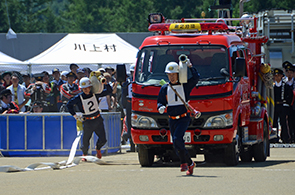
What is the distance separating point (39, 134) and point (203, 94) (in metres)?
5.65

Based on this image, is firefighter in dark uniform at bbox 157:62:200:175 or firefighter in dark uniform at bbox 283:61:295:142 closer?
firefighter in dark uniform at bbox 157:62:200:175

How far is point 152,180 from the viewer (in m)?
9.86

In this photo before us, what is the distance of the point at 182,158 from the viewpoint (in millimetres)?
Result: 10680

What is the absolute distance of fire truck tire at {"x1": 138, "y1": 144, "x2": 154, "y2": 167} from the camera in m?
12.3

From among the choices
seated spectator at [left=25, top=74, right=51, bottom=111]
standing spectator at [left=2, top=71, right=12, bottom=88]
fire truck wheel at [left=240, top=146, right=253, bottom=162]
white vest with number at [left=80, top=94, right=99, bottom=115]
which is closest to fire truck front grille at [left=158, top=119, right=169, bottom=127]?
white vest with number at [left=80, top=94, right=99, bottom=115]

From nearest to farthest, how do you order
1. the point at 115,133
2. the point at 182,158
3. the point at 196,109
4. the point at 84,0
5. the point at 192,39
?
1. the point at 182,158
2. the point at 196,109
3. the point at 192,39
4. the point at 115,133
5. the point at 84,0

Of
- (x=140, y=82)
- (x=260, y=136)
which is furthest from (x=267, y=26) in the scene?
(x=140, y=82)

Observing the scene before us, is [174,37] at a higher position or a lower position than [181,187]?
higher

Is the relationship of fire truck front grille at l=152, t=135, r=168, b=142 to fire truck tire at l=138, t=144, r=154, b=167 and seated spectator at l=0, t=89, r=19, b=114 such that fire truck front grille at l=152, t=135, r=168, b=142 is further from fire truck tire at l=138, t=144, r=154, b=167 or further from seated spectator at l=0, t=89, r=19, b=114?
seated spectator at l=0, t=89, r=19, b=114

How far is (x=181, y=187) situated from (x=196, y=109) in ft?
9.30

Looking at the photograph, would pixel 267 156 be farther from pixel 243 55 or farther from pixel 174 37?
pixel 174 37

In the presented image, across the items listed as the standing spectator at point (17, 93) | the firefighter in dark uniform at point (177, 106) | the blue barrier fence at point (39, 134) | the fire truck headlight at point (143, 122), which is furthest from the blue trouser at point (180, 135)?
the standing spectator at point (17, 93)

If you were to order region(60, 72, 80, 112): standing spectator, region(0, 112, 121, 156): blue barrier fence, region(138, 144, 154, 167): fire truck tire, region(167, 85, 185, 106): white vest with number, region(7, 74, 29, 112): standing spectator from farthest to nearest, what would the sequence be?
region(7, 74, 29, 112): standing spectator, region(60, 72, 80, 112): standing spectator, region(0, 112, 121, 156): blue barrier fence, region(138, 144, 154, 167): fire truck tire, region(167, 85, 185, 106): white vest with number

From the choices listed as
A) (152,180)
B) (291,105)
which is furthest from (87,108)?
(291,105)
